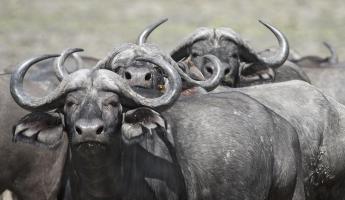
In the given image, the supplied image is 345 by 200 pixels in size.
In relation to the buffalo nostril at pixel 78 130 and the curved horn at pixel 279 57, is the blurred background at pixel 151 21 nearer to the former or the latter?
the curved horn at pixel 279 57

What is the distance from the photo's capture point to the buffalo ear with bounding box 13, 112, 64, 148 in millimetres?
7070

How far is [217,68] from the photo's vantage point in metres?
9.47

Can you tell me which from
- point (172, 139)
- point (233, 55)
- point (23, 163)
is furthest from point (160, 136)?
point (233, 55)

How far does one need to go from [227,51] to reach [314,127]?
116 inches

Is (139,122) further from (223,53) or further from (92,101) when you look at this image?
(223,53)

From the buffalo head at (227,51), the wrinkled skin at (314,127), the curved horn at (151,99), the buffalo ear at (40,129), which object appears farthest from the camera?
the buffalo head at (227,51)

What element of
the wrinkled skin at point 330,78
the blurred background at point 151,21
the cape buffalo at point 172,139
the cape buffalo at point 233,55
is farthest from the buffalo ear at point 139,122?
the blurred background at point 151,21

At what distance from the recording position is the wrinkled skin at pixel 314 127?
8852mm

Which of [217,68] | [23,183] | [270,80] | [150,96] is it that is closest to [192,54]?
[270,80]

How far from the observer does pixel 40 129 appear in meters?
7.11

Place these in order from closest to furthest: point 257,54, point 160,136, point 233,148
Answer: point 160,136
point 233,148
point 257,54

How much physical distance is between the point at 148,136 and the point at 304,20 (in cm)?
2272

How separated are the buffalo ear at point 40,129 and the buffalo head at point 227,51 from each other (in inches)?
178

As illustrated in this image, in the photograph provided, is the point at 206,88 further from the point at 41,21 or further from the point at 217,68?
the point at 41,21
